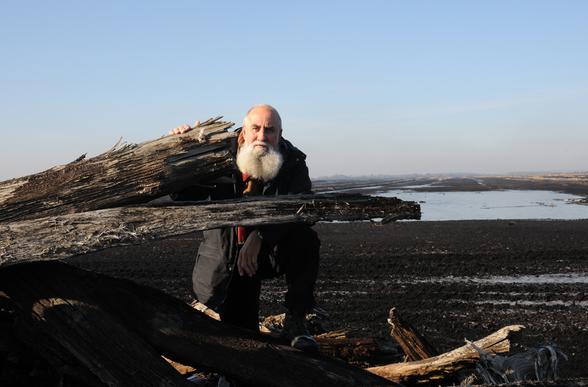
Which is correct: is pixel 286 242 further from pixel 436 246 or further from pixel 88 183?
pixel 436 246

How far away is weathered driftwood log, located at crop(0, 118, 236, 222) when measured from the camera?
3727mm

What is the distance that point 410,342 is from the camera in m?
5.36

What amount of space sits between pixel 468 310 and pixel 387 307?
1.38 metres

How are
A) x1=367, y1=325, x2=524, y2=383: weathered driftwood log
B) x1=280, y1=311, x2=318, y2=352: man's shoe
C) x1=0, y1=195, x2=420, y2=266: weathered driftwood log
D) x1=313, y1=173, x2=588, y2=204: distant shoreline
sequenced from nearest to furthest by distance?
x1=0, y1=195, x2=420, y2=266: weathered driftwood log
x1=280, y1=311, x2=318, y2=352: man's shoe
x1=367, y1=325, x2=524, y2=383: weathered driftwood log
x1=313, y1=173, x2=588, y2=204: distant shoreline

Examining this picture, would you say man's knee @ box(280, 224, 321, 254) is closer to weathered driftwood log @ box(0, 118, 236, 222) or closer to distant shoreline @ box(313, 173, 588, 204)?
weathered driftwood log @ box(0, 118, 236, 222)

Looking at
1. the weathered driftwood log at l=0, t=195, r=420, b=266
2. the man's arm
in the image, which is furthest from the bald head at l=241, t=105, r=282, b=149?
the weathered driftwood log at l=0, t=195, r=420, b=266

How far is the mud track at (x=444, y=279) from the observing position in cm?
1030

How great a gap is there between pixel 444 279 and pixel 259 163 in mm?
11132

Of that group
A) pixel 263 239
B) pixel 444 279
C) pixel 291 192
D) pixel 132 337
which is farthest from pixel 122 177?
pixel 444 279

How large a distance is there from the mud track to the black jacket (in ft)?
16.3

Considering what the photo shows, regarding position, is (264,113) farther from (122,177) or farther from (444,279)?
(444,279)

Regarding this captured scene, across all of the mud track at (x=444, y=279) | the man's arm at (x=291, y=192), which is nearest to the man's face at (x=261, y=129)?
the man's arm at (x=291, y=192)

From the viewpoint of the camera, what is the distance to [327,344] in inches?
217

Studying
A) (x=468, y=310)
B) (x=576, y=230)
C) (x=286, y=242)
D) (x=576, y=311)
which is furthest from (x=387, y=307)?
(x=576, y=230)
